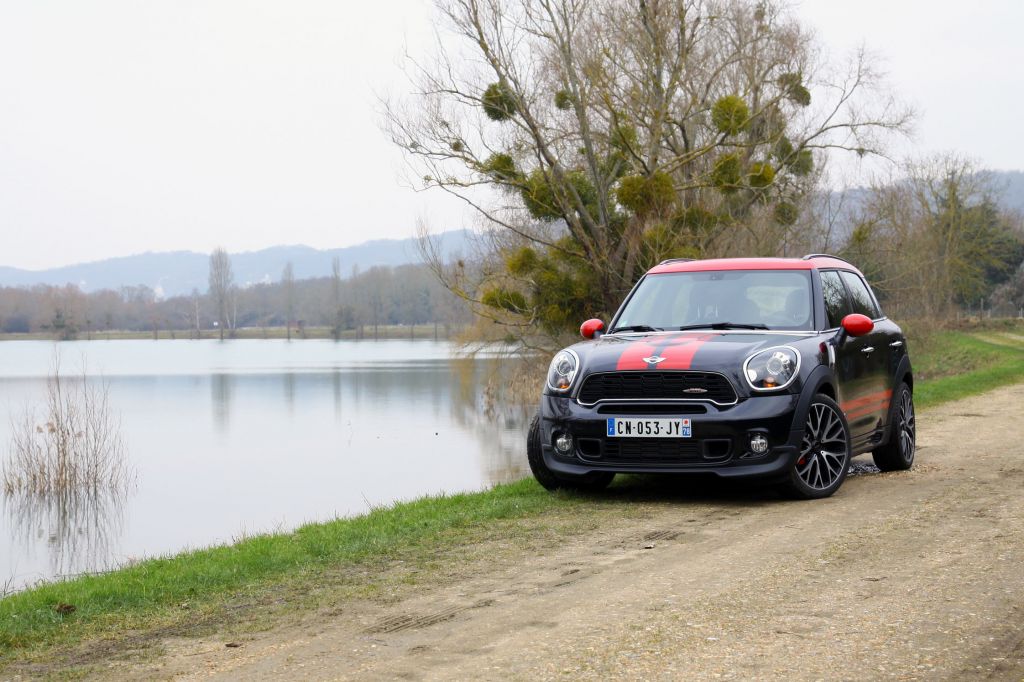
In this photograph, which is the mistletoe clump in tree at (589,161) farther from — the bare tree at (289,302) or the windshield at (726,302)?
the bare tree at (289,302)

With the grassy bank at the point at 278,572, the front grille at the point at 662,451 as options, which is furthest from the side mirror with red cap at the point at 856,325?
the grassy bank at the point at 278,572

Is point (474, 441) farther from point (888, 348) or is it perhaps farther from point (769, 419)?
point (769, 419)

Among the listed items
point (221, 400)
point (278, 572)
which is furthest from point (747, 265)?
point (221, 400)

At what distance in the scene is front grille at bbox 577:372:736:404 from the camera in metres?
8.54

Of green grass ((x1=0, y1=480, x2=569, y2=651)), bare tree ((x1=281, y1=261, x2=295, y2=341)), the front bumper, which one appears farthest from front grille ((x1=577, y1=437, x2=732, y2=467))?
bare tree ((x1=281, y1=261, x2=295, y2=341))

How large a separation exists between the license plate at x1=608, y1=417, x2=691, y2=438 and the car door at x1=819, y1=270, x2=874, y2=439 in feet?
5.35

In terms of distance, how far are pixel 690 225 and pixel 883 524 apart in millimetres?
17503

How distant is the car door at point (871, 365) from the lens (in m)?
10.1

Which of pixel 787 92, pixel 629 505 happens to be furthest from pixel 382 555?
pixel 787 92

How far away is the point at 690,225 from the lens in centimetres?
2478

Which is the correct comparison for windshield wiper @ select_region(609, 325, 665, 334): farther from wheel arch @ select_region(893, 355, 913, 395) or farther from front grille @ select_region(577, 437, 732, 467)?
wheel arch @ select_region(893, 355, 913, 395)

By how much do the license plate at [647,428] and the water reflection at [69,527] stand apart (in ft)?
24.0

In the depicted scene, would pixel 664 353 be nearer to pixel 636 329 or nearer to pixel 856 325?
pixel 636 329

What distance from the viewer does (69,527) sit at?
17.2 meters
